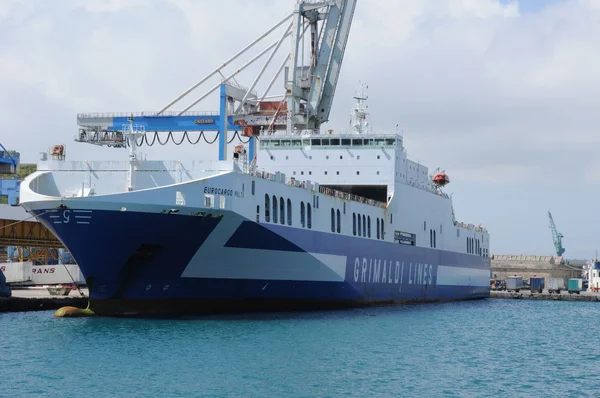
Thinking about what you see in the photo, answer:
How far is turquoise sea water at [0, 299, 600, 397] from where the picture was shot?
2112 centimetres

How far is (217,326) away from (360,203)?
1414cm

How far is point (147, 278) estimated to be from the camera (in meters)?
32.2

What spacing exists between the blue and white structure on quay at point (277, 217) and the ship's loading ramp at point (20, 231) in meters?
13.2

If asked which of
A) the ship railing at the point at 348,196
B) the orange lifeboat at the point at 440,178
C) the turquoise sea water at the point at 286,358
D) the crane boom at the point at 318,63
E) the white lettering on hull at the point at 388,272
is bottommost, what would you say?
the turquoise sea water at the point at 286,358

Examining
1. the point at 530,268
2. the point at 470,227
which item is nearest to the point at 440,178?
the point at 470,227

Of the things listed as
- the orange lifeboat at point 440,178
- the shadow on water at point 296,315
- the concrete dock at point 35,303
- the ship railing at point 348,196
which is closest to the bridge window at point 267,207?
the shadow on water at point 296,315

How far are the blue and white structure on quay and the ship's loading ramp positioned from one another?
43.5ft

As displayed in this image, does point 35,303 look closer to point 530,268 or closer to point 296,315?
point 296,315

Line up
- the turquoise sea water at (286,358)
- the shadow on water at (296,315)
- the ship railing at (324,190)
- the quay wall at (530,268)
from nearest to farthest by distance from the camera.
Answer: the turquoise sea water at (286,358)
the shadow on water at (296,315)
the ship railing at (324,190)
the quay wall at (530,268)

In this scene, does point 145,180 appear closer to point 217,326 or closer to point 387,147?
point 217,326

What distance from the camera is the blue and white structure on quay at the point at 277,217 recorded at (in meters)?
31.2

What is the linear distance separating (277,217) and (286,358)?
11667 millimetres

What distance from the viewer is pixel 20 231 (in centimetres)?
4953

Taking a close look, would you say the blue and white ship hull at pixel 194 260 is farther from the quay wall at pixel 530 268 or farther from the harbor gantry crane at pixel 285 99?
the quay wall at pixel 530 268
